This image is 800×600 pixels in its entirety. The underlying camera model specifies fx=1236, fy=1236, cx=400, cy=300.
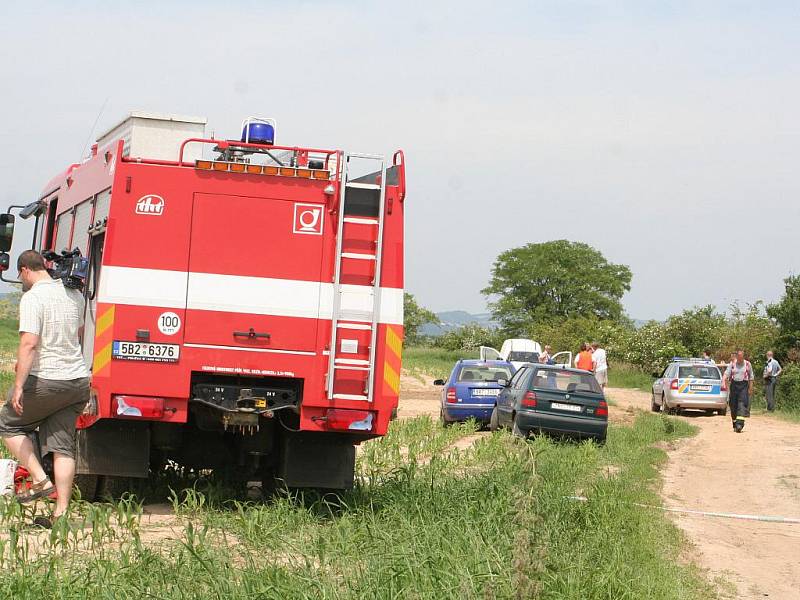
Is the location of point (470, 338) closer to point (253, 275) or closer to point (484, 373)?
point (484, 373)

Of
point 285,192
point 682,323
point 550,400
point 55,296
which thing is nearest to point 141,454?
point 55,296

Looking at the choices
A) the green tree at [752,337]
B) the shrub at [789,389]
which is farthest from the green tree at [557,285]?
the shrub at [789,389]

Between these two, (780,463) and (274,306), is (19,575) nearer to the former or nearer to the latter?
(274,306)

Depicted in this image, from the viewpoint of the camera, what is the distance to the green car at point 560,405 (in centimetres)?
2011

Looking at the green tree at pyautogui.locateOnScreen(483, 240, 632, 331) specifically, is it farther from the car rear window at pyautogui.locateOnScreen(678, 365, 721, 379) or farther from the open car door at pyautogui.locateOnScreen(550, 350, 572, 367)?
the car rear window at pyautogui.locateOnScreen(678, 365, 721, 379)

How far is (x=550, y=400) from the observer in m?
20.2

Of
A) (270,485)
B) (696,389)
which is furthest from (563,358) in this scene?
(270,485)

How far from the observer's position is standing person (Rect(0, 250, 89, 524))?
9359 millimetres

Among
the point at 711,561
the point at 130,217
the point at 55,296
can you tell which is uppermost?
the point at 130,217

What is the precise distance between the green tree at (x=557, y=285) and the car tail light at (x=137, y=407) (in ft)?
354

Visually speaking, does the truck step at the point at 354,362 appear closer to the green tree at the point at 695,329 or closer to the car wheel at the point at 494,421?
the car wheel at the point at 494,421

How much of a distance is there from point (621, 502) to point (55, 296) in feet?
17.2

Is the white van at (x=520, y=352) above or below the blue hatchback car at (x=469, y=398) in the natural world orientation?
above

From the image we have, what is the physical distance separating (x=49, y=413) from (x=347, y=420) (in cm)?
237
